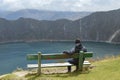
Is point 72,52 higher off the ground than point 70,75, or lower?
higher

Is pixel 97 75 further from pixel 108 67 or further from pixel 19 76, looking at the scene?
pixel 19 76

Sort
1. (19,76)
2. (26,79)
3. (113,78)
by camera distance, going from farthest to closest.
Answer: (19,76), (26,79), (113,78)

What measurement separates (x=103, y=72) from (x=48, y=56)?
8.40 feet

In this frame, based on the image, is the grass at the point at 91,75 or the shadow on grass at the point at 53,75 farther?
the shadow on grass at the point at 53,75

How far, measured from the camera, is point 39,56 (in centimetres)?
1566

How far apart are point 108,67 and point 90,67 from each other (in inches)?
39.3

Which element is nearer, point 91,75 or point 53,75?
point 91,75

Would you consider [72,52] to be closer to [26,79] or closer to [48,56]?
[48,56]

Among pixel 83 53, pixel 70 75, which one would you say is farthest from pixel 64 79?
pixel 83 53

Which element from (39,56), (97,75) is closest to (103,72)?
(97,75)

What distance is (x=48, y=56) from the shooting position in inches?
623

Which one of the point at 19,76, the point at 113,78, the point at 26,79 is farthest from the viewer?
the point at 19,76

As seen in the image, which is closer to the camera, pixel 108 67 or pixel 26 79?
pixel 26 79

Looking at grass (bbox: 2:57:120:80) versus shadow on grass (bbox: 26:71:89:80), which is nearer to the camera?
grass (bbox: 2:57:120:80)
